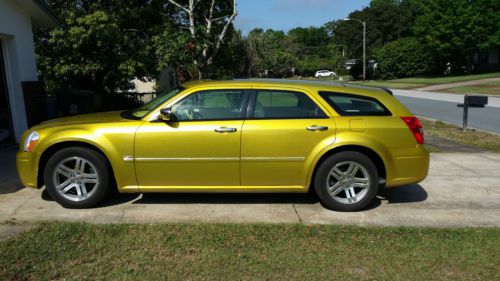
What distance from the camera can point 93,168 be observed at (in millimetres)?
5180

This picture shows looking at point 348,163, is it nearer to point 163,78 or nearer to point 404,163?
point 404,163

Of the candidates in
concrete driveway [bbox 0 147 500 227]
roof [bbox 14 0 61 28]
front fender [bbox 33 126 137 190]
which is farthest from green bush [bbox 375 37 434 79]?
front fender [bbox 33 126 137 190]

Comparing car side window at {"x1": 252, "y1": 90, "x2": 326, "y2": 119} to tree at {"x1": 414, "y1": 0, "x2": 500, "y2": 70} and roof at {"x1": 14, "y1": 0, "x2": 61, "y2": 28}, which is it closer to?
roof at {"x1": 14, "y1": 0, "x2": 61, "y2": 28}

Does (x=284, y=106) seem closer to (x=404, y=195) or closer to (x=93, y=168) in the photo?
(x=404, y=195)

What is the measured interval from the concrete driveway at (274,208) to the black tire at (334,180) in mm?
102

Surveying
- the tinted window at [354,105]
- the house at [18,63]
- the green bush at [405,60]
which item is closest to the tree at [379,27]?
the green bush at [405,60]

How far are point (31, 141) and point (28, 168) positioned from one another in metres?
0.32

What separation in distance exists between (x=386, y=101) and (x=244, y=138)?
1795 millimetres

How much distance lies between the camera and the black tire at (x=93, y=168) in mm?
5141

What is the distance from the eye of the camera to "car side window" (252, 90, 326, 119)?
525cm

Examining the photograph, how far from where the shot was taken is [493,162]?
26.5 feet

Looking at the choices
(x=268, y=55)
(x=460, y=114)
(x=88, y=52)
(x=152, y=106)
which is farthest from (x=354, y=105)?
(x=268, y=55)

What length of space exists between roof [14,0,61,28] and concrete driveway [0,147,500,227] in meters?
4.47

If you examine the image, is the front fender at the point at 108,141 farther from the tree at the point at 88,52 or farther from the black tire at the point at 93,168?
the tree at the point at 88,52
